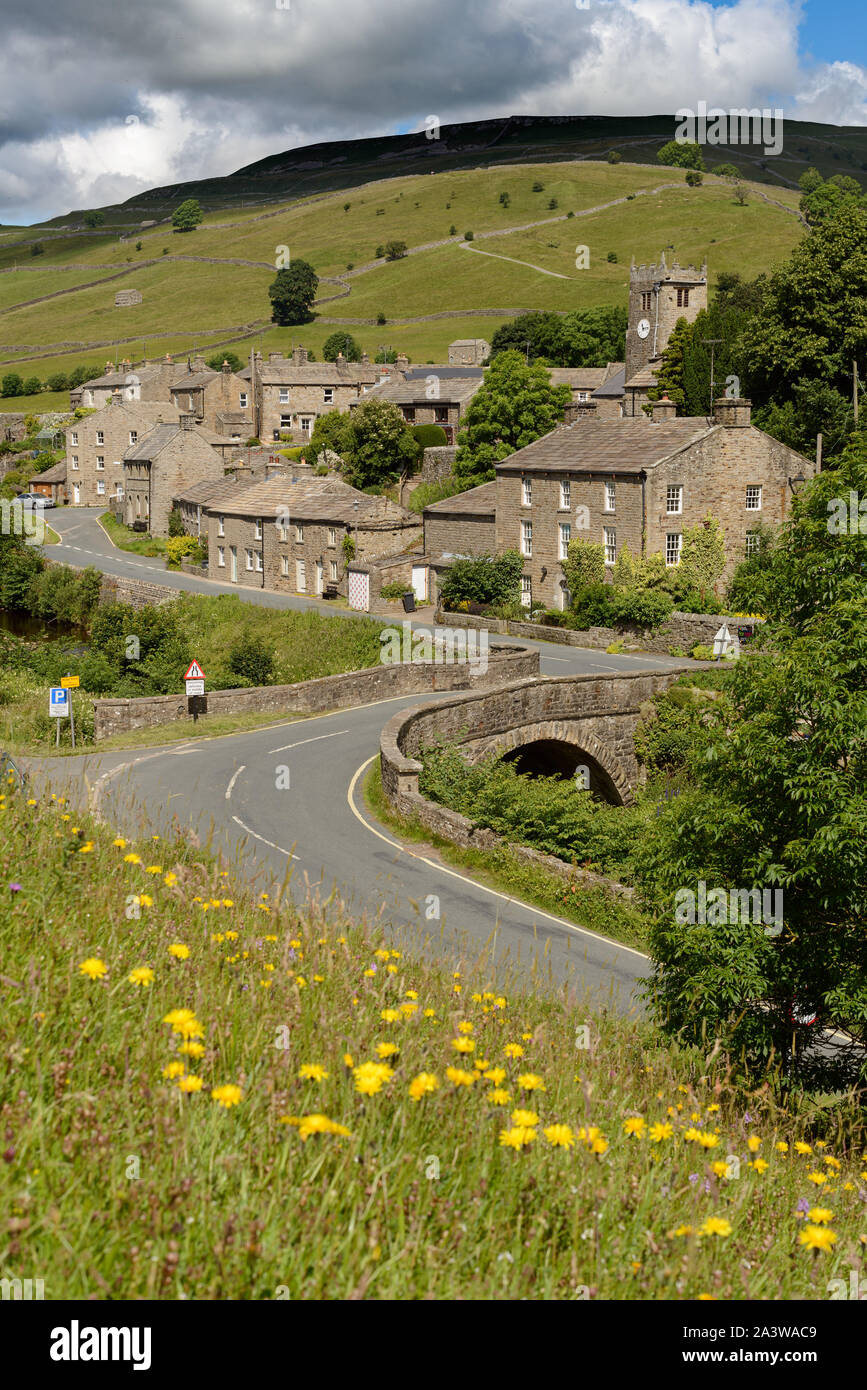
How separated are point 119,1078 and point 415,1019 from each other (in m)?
1.83

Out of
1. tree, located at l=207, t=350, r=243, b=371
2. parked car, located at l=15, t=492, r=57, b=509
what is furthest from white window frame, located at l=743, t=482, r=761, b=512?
tree, located at l=207, t=350, r=243, b=371

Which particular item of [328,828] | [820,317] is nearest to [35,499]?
[820,317]

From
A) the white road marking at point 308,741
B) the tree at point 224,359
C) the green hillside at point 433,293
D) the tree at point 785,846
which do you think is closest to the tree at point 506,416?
the white road marking at point 308,741

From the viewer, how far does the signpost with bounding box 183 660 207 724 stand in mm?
32625

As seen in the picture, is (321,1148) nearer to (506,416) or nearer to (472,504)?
(472,504)

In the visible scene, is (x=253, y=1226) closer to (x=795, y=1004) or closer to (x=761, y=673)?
(x=795, y=1004)

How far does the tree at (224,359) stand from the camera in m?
142

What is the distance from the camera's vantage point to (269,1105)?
4.27m

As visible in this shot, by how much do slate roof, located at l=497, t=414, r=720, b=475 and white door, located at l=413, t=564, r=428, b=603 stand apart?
6442 mm

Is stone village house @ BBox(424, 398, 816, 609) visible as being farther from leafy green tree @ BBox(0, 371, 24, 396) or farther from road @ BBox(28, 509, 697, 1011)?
leafy green tree @ BBox(0, 371, 24, 396)

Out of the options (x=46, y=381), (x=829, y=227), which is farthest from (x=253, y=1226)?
(x=46, y=381)

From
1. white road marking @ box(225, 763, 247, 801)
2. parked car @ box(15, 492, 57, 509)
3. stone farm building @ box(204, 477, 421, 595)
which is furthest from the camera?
parked car @ box(15, 492, 57, 509)

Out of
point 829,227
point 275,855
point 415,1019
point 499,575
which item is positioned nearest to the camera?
point 415,1019

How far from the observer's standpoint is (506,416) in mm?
68500
